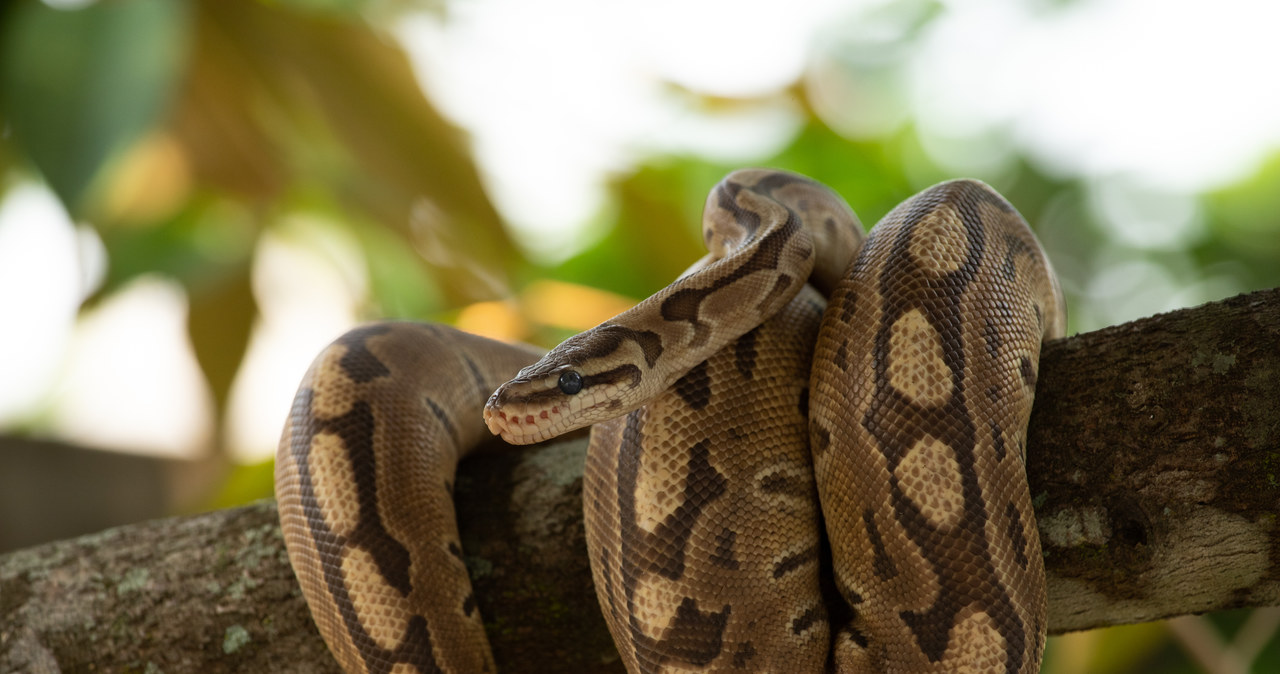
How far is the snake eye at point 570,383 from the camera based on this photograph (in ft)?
6.53

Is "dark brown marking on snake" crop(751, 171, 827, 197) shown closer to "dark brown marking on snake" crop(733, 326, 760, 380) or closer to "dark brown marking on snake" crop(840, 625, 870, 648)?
"dark brown marking on snake" crop(733, 326, 760, 380)

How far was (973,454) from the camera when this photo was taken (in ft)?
5.68

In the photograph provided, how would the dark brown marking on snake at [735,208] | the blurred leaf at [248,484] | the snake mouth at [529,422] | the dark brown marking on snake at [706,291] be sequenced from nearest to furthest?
the snake mouth at [529,422] → the dark brown marking on snake at [706,291] → the dark brown marking on snake at [735,208] → the blurred leaf at [248,484]

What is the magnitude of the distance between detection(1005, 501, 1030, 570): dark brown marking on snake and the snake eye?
94 cm

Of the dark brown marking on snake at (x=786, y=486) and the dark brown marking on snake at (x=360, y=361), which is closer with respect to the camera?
the dark brown marking on snake at (x=786, y=486)

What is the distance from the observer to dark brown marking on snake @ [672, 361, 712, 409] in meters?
1.97

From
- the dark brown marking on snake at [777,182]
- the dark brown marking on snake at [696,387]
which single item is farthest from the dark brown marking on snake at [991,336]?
the dark brown marking on snake at [777,182]

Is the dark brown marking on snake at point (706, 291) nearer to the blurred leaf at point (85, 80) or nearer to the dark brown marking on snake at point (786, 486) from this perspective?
the dark brown marking on snake at point (786, 486)

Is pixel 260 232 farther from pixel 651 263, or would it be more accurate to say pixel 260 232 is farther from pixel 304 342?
pixel 651 263

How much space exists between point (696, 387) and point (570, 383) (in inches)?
11.5

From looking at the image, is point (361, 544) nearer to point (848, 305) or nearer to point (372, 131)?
point (848, 305)

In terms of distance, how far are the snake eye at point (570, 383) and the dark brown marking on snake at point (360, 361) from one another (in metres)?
0.65

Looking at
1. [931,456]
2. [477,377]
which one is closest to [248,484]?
[477,377]

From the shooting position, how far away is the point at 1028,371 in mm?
1863
